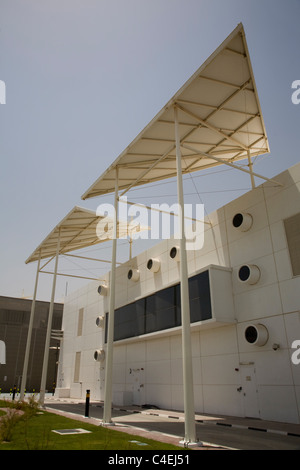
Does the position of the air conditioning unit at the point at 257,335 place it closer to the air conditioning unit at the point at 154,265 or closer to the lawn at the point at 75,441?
the lawn at the point at 75,441

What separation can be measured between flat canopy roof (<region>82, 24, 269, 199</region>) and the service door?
30.0ft

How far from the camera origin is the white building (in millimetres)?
12812

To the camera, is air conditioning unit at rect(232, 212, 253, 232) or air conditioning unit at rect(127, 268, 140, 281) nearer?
air conditioning unit at rect(232, 212, 253, 232)

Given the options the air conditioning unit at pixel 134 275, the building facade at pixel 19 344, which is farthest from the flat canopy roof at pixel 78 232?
the building facade at pixel 19 344

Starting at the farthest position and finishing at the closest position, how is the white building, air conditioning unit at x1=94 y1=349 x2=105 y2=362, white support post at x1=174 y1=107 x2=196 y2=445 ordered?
air conditioning unit at x1=94 y1=349 x2=105 y2=362 < the white building < white support post at x1=174 y1=107 x2=196 y2=445

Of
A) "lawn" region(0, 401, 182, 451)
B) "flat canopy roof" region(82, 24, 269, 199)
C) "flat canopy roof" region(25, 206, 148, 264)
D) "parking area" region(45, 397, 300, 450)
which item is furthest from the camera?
"flat canopy roof" region(25, 206, 148, 264)

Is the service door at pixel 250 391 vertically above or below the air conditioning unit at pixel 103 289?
below

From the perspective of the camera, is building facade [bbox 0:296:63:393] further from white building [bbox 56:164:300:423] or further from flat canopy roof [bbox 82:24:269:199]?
flat canopy roof [bbox 82:24:269:199]

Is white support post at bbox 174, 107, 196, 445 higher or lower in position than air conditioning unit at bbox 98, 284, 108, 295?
lower

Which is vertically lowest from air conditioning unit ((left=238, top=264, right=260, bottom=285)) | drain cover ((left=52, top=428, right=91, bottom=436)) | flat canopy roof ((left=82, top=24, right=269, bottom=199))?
drain cover ((left=52, top=428, right=91, bottom=436))

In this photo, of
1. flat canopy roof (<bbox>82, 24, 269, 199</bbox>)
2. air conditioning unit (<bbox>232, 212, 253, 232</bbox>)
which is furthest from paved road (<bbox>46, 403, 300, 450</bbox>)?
flat canopy roof (<bbox>82, 24, 269, 199</bbox>)

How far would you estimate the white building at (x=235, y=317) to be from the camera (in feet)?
42.0

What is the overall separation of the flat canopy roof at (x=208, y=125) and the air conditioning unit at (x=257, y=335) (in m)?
7.27
